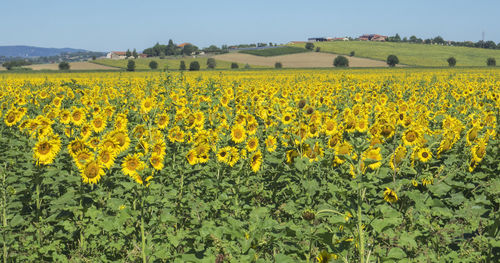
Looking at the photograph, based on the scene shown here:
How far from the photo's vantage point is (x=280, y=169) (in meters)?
5.98

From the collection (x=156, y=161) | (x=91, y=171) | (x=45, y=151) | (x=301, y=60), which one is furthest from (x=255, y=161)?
(x=301, y=60)

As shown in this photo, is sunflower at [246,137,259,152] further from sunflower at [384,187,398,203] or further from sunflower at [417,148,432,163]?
sunflower at [384,187,398,203]

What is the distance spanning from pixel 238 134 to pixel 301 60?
94197 mm

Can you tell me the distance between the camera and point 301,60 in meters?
98.1

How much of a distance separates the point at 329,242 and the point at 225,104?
25.6ft

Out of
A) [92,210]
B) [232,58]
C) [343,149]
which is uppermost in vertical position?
[232,58]

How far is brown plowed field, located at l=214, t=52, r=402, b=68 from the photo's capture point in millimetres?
87938

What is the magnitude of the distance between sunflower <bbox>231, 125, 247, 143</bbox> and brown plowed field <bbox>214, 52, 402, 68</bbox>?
267 feet

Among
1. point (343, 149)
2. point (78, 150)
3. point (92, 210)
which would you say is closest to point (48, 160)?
point (78, 150)

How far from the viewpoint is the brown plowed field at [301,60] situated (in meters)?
87.9

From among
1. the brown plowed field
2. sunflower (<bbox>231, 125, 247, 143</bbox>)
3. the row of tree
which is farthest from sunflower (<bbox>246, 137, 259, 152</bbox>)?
the row of tree

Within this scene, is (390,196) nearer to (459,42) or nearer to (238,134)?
(238,134)

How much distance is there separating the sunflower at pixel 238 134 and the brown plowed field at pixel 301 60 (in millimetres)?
81236

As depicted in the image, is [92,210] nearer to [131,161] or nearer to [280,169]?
[131,161]
